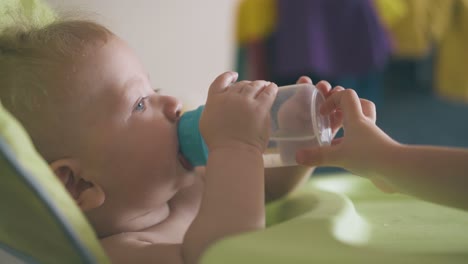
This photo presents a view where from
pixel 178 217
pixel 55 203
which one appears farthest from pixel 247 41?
pixel 55 203

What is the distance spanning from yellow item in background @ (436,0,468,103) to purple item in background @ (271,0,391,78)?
30 cm

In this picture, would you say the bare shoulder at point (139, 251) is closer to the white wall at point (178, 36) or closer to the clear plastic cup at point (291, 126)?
the clear plastic cup at point (291, 126)

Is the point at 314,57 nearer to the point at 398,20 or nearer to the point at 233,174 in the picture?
the point at 398,20

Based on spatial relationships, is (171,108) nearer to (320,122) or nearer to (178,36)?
(320,122)

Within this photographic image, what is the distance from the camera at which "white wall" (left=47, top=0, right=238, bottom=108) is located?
1.74m

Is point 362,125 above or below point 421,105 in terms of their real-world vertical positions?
above

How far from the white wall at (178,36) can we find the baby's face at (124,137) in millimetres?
956

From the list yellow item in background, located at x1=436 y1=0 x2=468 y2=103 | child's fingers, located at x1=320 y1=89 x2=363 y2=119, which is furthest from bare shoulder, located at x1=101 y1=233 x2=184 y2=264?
yellow item in background, located at x1=436 y1=0 x2=468 y2=103

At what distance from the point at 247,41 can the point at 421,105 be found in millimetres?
1153

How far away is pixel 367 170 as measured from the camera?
56cm

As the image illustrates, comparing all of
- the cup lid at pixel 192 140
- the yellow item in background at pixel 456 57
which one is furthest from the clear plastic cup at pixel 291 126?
the yellow item in background at pixel 456 57

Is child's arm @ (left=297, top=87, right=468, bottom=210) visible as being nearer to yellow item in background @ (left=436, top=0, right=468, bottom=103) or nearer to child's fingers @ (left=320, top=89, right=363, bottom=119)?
child's fingers @ (left=320, top=89, right=363, bottom=119)

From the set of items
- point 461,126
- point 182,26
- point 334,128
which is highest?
point 334,128

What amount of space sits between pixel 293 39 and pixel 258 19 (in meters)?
0.13
